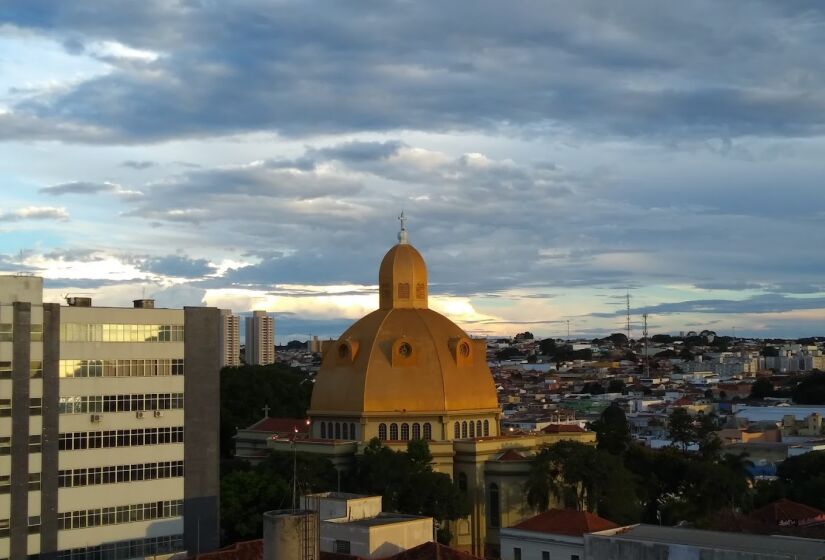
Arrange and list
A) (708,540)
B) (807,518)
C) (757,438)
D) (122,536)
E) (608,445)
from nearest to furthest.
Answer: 1. (708,540)
2. (122,536)
3. (807,518)
4. (608,445)
5. (757,438)

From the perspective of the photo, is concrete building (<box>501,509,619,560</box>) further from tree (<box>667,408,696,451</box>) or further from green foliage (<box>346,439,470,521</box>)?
tree (<box>667,408,696,451</box>)

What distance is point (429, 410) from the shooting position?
234 feet

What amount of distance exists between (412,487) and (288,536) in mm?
36294

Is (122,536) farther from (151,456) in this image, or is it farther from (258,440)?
(258,440)

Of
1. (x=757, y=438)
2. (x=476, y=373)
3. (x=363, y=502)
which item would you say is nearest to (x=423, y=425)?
(x=476, y=373)

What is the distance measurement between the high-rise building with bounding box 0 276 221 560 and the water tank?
2449cm

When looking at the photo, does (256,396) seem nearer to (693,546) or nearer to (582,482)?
(582,482)

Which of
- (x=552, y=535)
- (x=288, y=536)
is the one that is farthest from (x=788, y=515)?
(x=288, y=536)

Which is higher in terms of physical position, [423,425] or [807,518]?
[423,425]

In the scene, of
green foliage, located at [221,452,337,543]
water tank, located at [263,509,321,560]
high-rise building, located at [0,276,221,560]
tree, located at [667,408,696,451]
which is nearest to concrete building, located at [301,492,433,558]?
high-rise building, located at [0,276,221,560]

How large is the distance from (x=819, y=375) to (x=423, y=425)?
5111 inches

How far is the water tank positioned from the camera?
28.1m

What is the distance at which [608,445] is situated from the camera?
266 feet

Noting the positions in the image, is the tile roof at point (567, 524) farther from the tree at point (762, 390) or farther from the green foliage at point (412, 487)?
the tree at point (762, 390)
